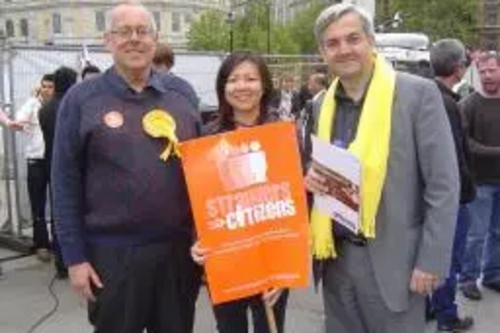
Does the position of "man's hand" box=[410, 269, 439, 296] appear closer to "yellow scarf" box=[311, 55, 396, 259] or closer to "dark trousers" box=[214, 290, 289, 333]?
"yellow scarf" box=[311, 55, 396, 259]

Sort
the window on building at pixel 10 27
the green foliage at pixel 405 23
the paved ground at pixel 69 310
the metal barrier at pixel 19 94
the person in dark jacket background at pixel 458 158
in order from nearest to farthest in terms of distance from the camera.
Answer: the person in dark jacket background at pixel 458 158, the paved ground at pixel 69 310, the metal barrier at pixel 19 94, the green foliage at pixel 405 23, the window on building at pixel 10 27

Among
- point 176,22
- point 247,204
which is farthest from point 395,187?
point 176,22

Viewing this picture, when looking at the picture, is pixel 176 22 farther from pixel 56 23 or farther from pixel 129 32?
pixel 129 32

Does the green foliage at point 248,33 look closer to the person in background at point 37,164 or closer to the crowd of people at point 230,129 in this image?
the person in background at point 37,164

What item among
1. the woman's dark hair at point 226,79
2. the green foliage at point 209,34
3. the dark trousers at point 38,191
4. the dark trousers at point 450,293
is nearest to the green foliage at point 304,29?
the green foliage at point 209,34

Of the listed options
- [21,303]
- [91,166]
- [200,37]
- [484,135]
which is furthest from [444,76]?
[200,37]

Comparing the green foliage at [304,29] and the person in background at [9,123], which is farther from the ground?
the green foliage at [304,29]

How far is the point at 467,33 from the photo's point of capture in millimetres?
59562

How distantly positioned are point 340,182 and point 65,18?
10655 cm

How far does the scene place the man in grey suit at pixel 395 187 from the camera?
315cm

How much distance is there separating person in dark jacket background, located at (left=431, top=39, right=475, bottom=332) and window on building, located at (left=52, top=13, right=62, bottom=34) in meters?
104

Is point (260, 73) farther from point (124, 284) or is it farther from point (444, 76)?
point (444, 76)

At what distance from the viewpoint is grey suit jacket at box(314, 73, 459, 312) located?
314cm

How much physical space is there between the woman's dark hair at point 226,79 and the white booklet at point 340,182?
1.68 ft
